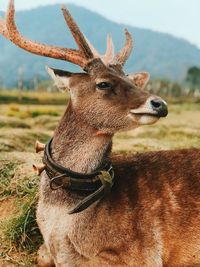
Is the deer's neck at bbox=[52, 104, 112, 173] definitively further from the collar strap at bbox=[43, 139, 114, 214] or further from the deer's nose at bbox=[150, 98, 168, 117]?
the deer's nose at bbox=[150, 98, 168, 117]

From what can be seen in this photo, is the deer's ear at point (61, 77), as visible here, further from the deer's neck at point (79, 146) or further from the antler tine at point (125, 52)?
the antler tine at point (125, 52)

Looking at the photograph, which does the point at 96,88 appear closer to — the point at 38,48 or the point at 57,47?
the point at 57,47

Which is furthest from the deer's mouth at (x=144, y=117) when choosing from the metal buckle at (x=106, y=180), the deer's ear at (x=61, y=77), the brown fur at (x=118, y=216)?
the deer's ear at (x=61, y=77)

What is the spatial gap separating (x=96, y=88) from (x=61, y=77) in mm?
521

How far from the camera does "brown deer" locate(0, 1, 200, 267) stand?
23.0 feet

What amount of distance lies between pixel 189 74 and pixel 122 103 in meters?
185

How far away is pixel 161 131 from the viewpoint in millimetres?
26125

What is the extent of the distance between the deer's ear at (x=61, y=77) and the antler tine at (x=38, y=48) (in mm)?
241

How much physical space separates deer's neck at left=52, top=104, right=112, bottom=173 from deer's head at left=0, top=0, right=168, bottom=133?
13 cm

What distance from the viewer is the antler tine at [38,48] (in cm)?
739

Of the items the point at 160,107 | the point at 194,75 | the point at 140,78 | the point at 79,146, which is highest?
the point at 160,107

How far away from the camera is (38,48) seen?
7453mm

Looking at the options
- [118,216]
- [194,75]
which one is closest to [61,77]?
[118,216]

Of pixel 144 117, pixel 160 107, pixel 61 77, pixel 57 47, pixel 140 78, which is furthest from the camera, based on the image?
pixel 140 78
